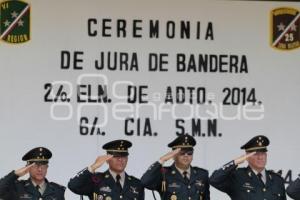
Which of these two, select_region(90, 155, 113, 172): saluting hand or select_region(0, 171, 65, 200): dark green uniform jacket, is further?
select_region(90, 155, 113, 172): saluting hand

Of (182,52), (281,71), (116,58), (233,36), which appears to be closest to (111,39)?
(116,58)

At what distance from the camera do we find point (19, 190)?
624cm

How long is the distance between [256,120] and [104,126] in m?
1.19

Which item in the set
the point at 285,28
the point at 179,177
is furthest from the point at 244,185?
the point at 285,28

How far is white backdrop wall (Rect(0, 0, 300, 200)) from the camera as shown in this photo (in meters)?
6.42

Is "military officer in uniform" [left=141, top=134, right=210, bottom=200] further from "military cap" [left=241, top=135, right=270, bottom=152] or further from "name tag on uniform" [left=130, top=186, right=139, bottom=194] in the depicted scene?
"military cap" [left=241, top=135, right=270, bottom=152]

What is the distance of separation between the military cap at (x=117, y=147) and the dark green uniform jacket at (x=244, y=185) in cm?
70

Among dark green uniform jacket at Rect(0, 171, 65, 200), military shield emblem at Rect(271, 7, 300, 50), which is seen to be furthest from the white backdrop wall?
dark green uniform jacket at Rect(0, 171, 65, 200)

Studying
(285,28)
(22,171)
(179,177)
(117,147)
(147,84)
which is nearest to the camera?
(22,171)

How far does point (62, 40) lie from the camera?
21.3 feet

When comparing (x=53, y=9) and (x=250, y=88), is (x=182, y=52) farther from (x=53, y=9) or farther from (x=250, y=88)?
(x=53, y=9)

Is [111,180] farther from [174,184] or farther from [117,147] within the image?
[174,184]

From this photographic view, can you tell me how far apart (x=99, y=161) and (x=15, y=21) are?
1248mm

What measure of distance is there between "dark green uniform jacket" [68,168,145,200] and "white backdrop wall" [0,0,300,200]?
107mm
